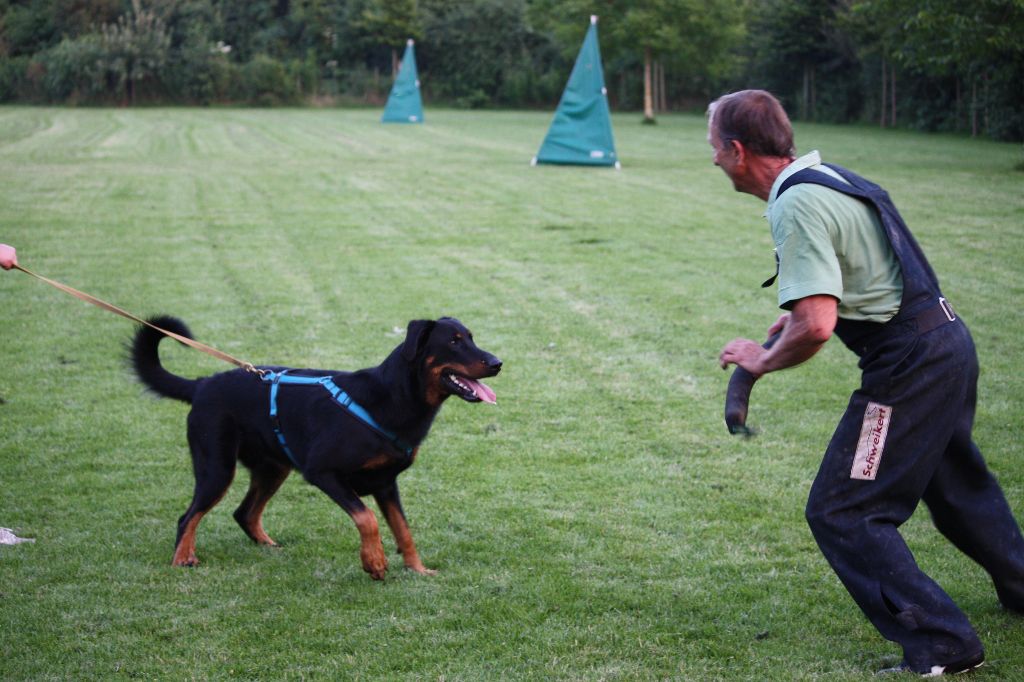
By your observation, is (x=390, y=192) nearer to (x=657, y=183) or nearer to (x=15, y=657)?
(x=657, y=183)

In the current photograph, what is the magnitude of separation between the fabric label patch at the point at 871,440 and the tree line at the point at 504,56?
834 inches

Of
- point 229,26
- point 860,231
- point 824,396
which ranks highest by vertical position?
point 229,26

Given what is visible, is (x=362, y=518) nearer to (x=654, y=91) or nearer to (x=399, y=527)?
(x=399, y=527)

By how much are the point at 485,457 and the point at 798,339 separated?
10.3 feet

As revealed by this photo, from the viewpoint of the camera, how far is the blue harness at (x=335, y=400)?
4512 millimetres

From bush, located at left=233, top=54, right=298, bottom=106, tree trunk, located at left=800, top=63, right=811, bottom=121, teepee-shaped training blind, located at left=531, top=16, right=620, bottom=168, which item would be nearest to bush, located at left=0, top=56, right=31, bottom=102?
bush, located at left=233, top=54, right=298, bottom=106

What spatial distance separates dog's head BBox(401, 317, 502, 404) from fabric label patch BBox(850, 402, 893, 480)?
1.55 meters

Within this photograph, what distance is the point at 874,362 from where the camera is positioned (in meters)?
3.55

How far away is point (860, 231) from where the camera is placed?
344 centimetres

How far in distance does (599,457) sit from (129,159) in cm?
2065

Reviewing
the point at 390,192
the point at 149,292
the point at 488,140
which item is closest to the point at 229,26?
the point at 488,140

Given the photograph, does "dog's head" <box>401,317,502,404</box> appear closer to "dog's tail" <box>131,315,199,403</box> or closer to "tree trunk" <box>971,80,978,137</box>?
"dog's tail" <box>131,315,199,403</box>


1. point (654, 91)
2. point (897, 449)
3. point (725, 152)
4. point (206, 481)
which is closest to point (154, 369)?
point (206, 481)

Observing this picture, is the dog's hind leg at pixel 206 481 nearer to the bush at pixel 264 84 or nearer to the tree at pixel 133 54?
the tree at pixel 133 54
